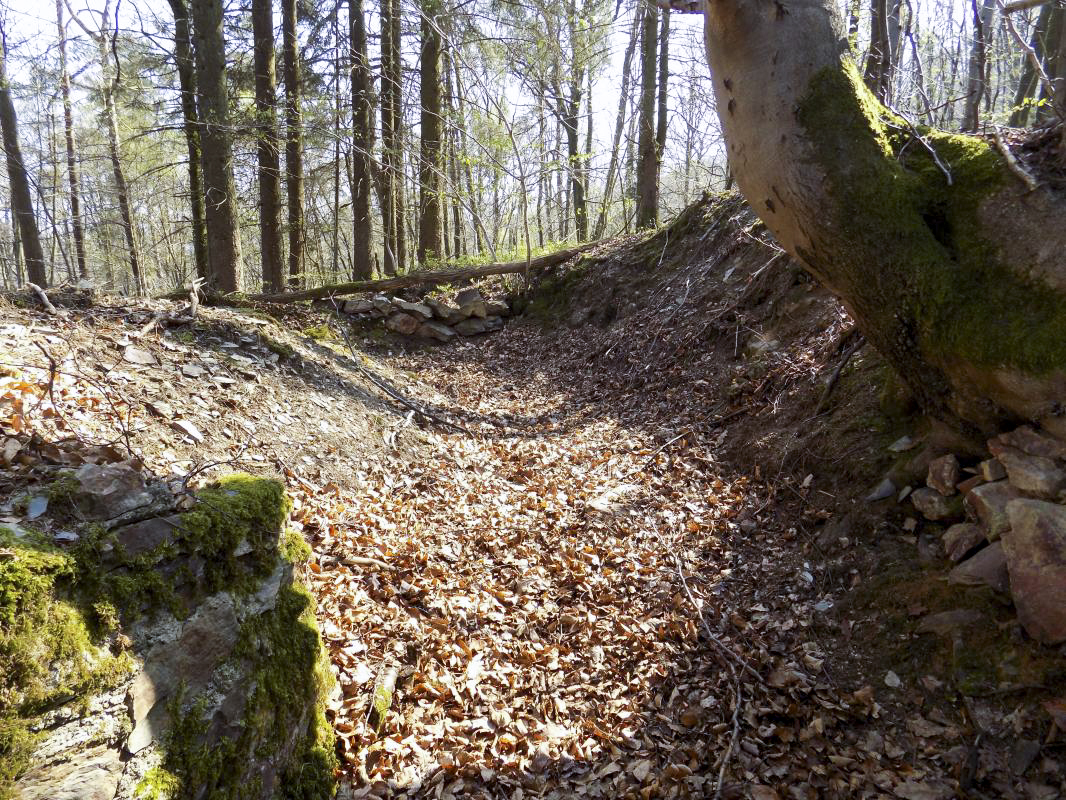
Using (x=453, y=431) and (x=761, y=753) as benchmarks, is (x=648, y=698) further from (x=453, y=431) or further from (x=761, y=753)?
(x=453, y=431)

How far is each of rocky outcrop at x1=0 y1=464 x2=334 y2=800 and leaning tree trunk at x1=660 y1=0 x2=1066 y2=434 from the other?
3355mm

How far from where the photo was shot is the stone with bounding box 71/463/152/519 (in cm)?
221

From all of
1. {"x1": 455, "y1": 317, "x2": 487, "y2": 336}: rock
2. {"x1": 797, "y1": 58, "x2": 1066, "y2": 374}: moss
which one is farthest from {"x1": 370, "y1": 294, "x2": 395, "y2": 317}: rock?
{"x1": 797, "y1": 58, "x2": 1066, "y2": 374}: moss

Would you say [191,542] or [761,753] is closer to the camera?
[191,542]

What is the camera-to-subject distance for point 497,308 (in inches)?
450

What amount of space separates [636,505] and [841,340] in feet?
7.73

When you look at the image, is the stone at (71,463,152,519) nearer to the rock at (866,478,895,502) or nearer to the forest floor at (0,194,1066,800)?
the forest floor at (0,194,1066,800)

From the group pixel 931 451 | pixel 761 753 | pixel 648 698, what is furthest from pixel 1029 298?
pixel 648 698

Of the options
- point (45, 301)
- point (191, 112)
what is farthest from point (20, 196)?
point (45, 301)

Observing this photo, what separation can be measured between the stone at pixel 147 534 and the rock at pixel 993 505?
12.3ft

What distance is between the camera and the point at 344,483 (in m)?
4.77

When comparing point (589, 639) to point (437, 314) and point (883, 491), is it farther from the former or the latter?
point (437, 314)

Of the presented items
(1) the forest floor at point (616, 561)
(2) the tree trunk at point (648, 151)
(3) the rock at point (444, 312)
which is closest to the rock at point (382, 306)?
(3) the rock at point (444, 312)

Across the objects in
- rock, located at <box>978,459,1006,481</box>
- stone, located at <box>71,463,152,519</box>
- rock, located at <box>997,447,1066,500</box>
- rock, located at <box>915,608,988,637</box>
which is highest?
stone, located at <box>71,463,152,519</box>
